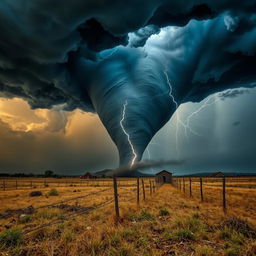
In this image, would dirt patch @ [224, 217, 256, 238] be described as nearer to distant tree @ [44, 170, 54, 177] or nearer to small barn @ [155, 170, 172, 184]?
small barn @ [155, 170, 172, 184]

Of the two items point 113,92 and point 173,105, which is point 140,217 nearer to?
point 113,92

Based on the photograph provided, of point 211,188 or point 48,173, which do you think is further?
point 48,173

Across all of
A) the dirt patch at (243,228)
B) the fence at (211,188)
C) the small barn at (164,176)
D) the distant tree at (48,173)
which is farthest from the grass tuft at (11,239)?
the distant tree at (48,173)

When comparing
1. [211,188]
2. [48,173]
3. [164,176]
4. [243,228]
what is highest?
[243,228]

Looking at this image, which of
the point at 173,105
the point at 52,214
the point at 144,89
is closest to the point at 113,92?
the point at 144,89

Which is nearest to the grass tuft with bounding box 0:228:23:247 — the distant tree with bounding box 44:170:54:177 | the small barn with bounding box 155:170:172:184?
the small barn with bounding box 155:170:172:184

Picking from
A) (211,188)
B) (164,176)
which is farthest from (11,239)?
(164,176)

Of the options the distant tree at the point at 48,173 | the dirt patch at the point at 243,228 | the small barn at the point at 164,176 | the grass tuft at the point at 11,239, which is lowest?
the distant tree at the point at 48,173

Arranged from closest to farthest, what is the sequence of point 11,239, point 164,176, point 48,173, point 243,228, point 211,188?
1. point 11,239
2. point 243,228
3. point 211,188
4. point 164,176
5. point 48,173

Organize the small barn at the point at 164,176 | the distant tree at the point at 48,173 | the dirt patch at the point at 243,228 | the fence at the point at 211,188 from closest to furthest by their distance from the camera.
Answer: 1. the dirt patch at the point at 243,228
2. the fence at the point at 211,188
3. the small barn at the point at 164,176
4. the distant tree at the point at 48,173

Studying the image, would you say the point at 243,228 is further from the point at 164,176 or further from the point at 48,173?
the point at 48,173

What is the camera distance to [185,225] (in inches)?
267

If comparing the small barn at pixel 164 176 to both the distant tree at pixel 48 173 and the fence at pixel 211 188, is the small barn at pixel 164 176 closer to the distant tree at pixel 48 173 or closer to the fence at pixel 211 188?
the fence at pixel 211 188

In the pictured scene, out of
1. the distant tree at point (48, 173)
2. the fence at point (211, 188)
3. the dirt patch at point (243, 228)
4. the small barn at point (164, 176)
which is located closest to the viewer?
the dirt patch at point (243, 228)
